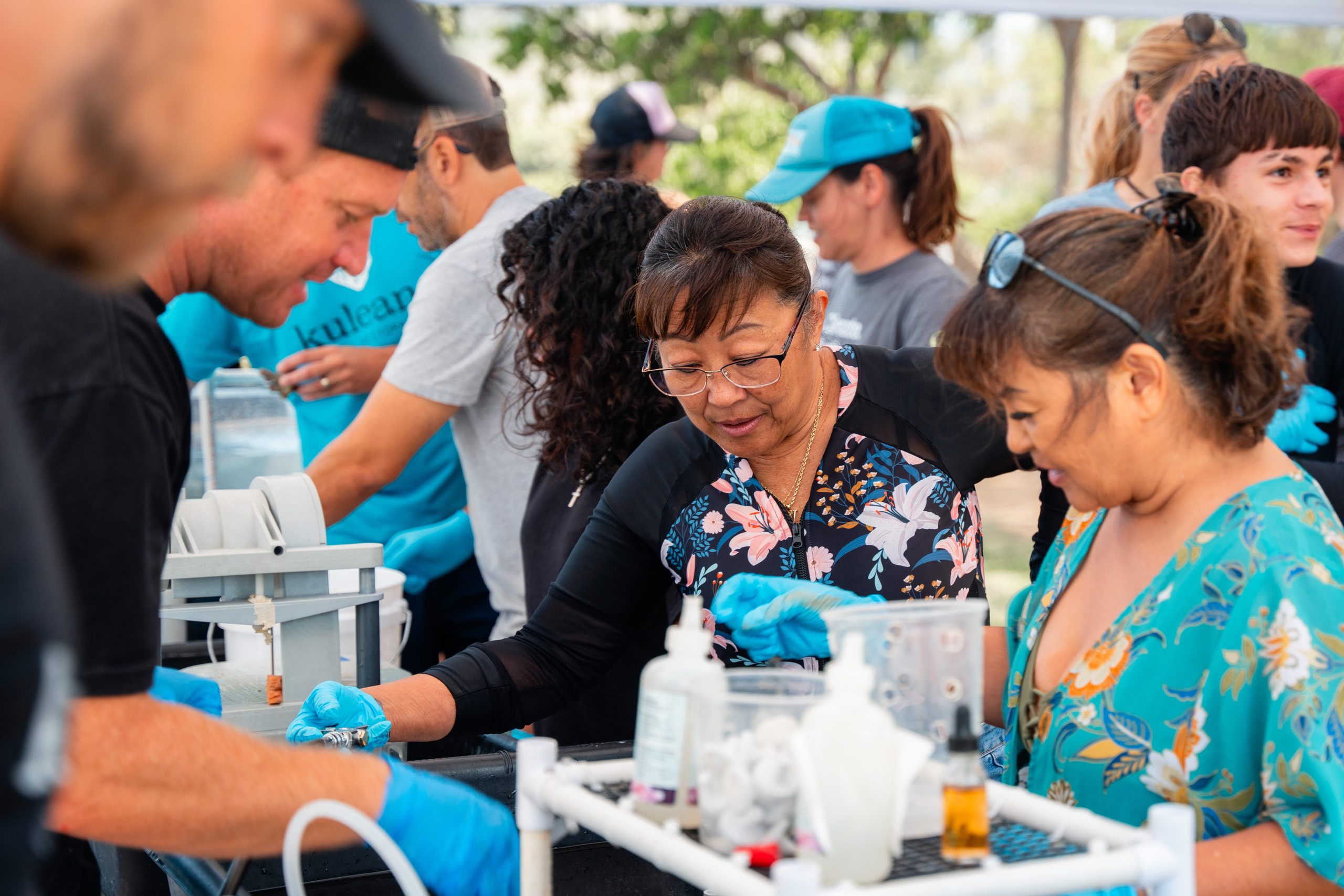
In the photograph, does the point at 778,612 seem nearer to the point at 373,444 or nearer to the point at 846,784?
the point at 846,784

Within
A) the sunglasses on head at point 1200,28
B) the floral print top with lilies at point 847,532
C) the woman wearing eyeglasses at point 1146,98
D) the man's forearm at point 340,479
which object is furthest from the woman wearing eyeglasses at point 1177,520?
the sunglasses on head at point 1200,28

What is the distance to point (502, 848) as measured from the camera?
1340 millimetres

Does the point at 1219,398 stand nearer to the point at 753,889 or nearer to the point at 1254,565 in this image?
the point at 1254,565

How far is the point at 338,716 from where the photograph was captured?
1.83 metres

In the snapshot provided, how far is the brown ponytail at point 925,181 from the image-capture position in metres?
3.60

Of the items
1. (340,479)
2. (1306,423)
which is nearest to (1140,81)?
(1306,423)

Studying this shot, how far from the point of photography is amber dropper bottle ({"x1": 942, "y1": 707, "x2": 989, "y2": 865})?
1061 mm

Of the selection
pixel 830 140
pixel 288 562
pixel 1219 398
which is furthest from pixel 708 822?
pixel 830 140

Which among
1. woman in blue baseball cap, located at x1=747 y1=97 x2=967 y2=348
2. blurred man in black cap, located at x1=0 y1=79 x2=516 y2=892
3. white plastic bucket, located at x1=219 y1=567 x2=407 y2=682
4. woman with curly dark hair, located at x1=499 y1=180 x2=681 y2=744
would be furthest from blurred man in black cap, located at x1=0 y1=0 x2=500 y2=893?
woman in blue baseball cap, located at x1=747 y1=97 x2=967 y2=348

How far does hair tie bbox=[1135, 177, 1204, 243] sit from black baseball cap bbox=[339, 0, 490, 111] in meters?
1.04

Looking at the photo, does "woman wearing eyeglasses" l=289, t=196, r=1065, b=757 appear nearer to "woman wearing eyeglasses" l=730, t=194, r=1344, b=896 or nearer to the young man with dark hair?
"woman wearing eyeglasses" l=730, t=194, r=1344, b=896

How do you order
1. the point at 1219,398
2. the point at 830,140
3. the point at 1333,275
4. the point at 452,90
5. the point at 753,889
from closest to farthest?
the point at 452,90, the point at 753,889, the point at 1219,398, the point at 1333,275, the point at 830,140

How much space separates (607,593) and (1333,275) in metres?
1.77

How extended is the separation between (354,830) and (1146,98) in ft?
9.47
